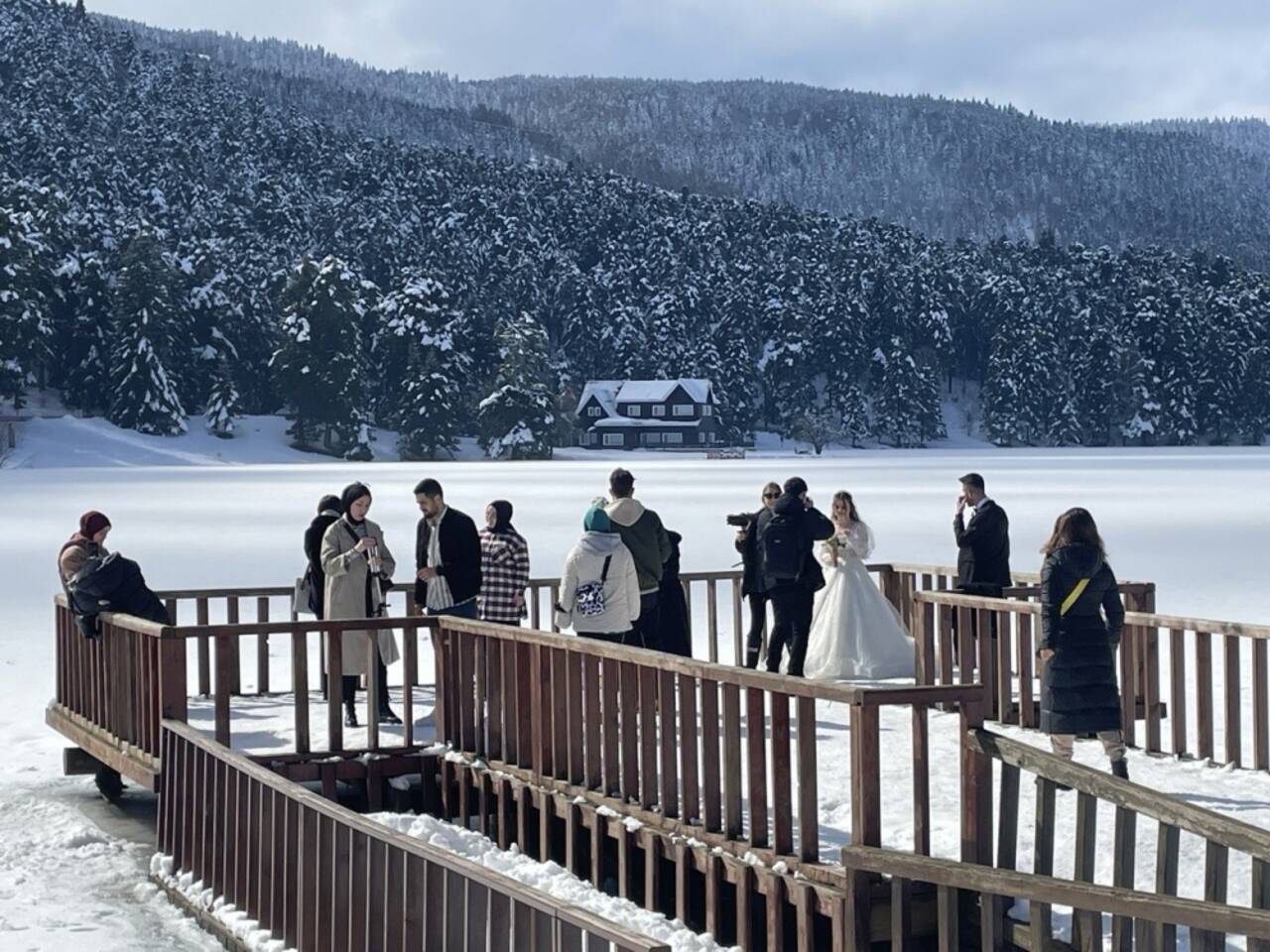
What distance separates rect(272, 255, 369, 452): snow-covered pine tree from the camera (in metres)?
102

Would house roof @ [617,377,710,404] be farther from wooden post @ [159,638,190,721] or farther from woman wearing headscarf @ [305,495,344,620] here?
wooden post @ [159,638,190,721]

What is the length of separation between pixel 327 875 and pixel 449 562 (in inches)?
176

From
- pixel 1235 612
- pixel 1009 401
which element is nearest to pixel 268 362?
pixel 1009 401

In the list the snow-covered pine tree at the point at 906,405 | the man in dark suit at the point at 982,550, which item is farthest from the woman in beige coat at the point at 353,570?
the snow-covered pine tree at the point at 906,405

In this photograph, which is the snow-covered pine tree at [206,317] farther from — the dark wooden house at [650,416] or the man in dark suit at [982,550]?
the man in dark suit at [982,550]

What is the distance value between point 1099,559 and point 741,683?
7.38 feet

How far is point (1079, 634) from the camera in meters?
8.69

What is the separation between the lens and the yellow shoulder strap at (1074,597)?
8617mm

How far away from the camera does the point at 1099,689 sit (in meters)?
8.70

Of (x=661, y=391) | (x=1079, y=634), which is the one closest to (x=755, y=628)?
(x=1079, y=634)

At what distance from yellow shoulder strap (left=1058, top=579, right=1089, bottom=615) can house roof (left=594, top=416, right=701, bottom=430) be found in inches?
4816

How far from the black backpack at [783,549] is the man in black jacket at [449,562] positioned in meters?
2.06

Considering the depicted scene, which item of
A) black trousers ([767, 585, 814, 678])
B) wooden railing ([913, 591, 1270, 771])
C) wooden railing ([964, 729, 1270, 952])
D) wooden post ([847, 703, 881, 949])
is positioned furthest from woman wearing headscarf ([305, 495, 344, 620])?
wooden railing ([964, 729, 1270, 952])

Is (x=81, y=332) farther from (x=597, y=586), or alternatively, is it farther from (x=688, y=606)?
(x=597, y=586)
